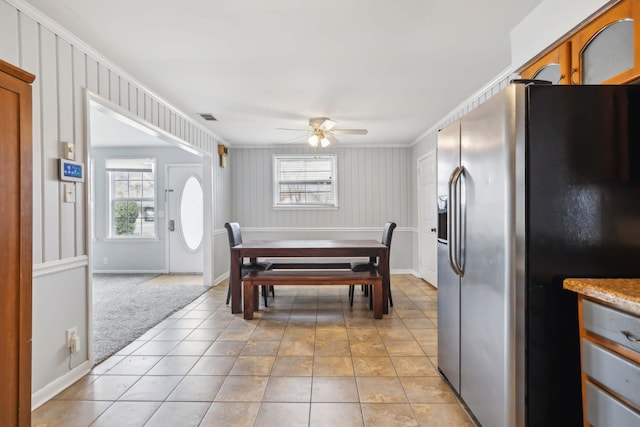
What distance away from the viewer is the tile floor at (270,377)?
1.91 metres

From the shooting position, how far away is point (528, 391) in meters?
1.41

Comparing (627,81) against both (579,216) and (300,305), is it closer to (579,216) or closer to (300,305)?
(579,216)

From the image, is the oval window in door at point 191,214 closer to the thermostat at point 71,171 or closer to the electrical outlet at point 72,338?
the thermostat at point 71,171

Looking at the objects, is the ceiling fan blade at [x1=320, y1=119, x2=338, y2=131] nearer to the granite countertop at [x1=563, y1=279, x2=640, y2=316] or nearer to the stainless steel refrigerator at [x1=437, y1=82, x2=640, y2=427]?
the stainless steel refrigerator at [x1=437, y1=82, x2=640, y2=427]

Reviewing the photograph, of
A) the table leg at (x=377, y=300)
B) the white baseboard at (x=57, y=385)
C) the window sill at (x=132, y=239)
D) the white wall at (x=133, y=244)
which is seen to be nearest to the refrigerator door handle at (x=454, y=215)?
the table leg at (x=377, y=300)

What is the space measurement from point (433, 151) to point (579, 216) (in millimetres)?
3691

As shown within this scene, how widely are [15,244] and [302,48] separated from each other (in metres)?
2.11

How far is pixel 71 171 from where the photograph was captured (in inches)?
90.7

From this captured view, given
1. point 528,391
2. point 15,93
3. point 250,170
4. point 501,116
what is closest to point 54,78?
point 15,93

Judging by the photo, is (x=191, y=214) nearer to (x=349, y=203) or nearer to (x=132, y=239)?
(x=132, y=239)

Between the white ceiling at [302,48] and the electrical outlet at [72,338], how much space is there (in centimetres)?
205

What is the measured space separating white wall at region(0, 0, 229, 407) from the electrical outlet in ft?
0.14

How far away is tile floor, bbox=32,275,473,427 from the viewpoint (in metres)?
1.91

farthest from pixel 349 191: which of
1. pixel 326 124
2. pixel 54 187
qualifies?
pixel 54 187
